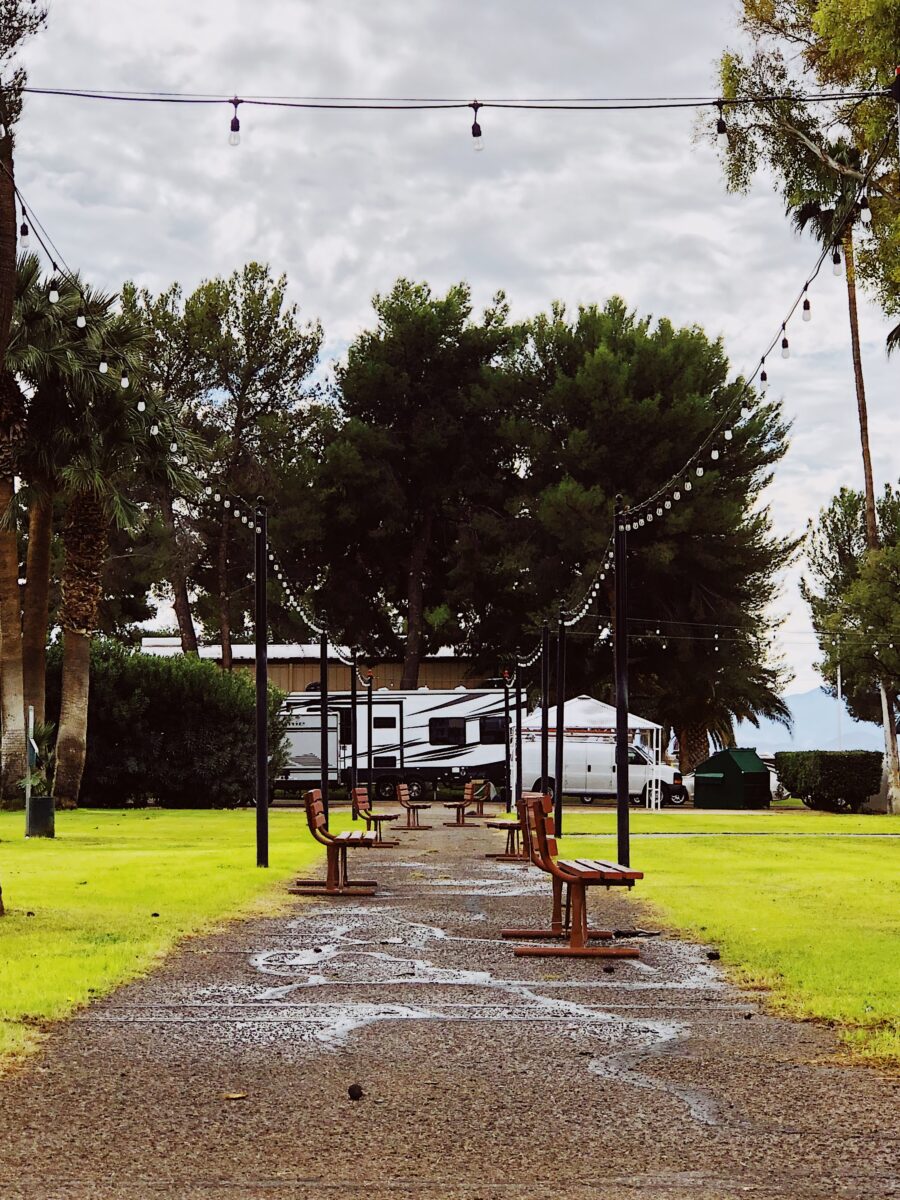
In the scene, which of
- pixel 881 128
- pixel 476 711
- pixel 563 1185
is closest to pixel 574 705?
pixel 476 711

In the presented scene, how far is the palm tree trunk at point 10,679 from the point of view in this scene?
3150cm

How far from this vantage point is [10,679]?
1244 inches

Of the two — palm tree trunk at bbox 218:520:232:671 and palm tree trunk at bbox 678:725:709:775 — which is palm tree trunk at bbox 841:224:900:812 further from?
palm tree trunk at bbox 218:520:232:671

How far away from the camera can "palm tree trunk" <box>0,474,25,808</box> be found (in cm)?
3150

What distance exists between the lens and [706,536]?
5153 centimetres

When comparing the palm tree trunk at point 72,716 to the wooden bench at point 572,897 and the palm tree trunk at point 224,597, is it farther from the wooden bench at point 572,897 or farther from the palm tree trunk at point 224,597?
the wooden bench at point 572,897

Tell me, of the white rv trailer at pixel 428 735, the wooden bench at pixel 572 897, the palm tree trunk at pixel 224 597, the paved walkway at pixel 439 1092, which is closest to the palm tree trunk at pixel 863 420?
the white rv trailer at pixel 428 735

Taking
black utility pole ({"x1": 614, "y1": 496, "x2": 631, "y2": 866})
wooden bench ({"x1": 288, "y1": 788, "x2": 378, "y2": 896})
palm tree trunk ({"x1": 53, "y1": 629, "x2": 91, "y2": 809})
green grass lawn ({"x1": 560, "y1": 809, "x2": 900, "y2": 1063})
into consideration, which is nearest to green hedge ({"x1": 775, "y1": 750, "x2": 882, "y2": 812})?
green grass lawn ({"x1": 560, "y1": 809, "x2": 900, "y2": 1063})

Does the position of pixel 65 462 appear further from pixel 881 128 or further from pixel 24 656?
pixel 881 128

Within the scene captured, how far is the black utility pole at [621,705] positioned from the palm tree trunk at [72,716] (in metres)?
17.7

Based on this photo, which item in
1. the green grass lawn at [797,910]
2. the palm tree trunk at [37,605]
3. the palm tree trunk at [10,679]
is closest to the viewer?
the green grass lawn at [797,910]

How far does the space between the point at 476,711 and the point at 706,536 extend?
11.0 meters

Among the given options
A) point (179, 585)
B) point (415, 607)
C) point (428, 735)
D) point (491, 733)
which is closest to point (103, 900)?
point (428, 735)

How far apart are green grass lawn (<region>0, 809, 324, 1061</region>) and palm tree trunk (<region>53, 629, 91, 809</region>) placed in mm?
5892
